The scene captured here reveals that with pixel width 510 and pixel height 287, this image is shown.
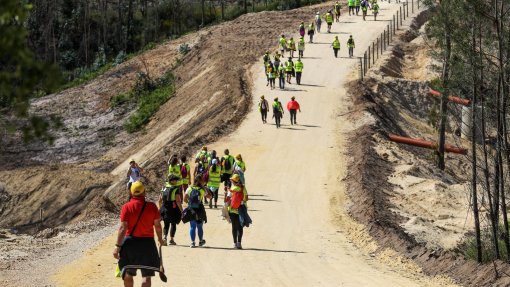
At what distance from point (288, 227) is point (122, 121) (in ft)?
105

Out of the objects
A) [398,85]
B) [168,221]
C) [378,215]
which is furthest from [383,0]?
[168,221]

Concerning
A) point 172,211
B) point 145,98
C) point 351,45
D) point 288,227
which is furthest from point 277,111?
point 172,211

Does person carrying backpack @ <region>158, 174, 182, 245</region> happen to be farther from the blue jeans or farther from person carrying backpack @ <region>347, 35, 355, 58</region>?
person carrying backpack @ <region>347, 35, 355, 58</region>

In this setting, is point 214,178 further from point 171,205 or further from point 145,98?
point 145,98

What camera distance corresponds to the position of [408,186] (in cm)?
3161

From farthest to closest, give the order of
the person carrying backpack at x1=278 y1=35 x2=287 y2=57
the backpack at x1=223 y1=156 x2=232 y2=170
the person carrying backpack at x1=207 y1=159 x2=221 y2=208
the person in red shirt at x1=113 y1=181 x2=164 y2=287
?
the person carrying backpack at x1=278 y1=35 x2=287 y2=57, the backpack at x1=223 y1=156 x2=232 y2=170, the person carrying backpack at x1=207 y1=159 x2=221 y2=208, the person in red shirt at x1=113 y1=181 x2=164 y2=287

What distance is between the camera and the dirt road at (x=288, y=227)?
719 inches

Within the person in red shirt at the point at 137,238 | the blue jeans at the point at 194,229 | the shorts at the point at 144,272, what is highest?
the person in red shirt at the point at 137,238

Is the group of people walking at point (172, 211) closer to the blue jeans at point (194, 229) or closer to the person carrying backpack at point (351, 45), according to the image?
the blue jeans at point (194, 229)

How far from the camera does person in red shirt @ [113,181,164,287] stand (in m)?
13.6

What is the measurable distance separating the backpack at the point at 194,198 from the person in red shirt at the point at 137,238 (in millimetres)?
6290

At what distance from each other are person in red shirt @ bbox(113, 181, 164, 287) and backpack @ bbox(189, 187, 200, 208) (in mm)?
6290

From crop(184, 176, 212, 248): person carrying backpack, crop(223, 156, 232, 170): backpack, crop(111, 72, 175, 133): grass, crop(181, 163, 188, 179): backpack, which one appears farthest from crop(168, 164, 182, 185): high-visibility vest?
crop(111, 72, 175, 133): grass

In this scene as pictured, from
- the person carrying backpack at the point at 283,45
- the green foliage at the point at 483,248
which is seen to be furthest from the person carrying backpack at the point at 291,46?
the green foliage at the point at 483,248
